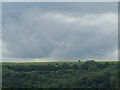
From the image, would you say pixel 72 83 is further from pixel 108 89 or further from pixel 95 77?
pixel 108 89

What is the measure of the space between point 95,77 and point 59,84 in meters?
23.8

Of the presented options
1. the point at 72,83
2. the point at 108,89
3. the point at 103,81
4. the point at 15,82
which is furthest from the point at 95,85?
the point at 15,82

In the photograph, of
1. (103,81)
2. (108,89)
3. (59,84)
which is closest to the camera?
(108,89)

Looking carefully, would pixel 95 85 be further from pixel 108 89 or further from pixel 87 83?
pixel 108 89

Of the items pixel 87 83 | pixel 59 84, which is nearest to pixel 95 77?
pixel 87 83

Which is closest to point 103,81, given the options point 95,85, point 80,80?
point 95,85

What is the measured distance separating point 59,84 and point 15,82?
94.0 ft

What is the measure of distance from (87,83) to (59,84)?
18.1 meters

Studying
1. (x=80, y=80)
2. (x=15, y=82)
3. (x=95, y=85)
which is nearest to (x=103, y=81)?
(x=95, y=85)

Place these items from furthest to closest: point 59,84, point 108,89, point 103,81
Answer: point 59,84, point 103,81, point 108,89

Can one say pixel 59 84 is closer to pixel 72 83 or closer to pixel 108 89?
pixel 72 83

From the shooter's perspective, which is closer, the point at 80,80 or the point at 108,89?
the point at 108,89

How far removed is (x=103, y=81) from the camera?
184000mm

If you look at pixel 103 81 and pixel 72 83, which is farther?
pixel 72 83
